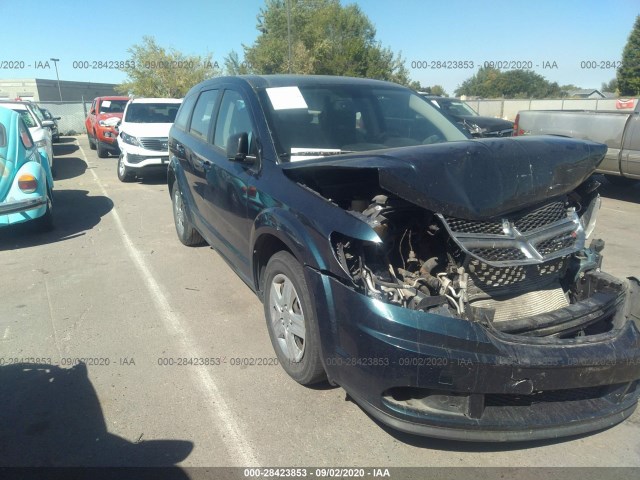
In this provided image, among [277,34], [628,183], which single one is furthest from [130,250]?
[277,34]

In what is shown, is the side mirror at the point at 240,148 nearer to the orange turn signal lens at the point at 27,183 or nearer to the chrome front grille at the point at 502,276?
the chrome front grille at the point at 502,276

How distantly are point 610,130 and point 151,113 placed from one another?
9897 millimetres

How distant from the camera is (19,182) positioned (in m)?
6.29

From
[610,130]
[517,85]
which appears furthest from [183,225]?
[517,85]

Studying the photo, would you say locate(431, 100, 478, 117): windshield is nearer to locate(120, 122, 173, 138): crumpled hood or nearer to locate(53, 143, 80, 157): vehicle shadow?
locate(120, 122, 173, 138): crumpled hood

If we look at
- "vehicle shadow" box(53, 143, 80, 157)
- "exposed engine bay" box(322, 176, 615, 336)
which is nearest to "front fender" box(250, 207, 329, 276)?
"exposed engine bay" box(322, 176, 615, 336)

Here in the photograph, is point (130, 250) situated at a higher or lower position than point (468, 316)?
lower

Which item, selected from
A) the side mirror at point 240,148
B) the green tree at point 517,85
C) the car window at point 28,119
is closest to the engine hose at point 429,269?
the side mirror at point 240,148

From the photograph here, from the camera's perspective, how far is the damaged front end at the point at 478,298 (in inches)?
89.7

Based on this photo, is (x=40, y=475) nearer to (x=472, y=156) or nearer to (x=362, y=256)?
(x=362, y=256)

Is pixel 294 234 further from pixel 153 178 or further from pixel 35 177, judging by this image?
pixel 153 178

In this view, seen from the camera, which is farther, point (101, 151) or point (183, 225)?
point (101, 151)

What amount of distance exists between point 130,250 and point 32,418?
343cm

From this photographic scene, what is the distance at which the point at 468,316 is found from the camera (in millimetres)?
2449
